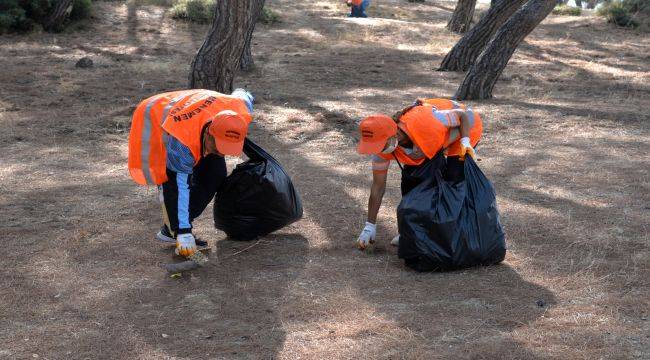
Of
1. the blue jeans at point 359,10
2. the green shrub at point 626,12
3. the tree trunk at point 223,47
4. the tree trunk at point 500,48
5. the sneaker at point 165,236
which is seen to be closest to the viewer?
the sneaker at point 165,236

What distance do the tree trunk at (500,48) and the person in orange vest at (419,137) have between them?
496cm

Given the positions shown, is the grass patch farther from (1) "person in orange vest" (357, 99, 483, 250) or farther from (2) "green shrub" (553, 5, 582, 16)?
(1) "person in orange vest" (357, 99, 483, 250)

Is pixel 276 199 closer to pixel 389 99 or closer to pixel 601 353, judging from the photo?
pixel 601 353

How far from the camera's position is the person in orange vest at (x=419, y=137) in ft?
13.3

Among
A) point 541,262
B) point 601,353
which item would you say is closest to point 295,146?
point 541,262

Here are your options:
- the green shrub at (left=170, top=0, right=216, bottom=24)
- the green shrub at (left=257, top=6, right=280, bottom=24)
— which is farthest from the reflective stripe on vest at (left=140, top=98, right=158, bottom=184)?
the green shrub at (left=257, top=6, right=280, bottom=24)

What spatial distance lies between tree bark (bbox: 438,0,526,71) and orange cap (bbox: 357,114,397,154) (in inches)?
271

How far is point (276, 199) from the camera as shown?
15.0 feet

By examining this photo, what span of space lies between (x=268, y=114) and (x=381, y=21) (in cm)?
749

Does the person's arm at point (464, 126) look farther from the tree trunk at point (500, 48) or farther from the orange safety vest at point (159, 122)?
the tree trunk at point (500, 48)

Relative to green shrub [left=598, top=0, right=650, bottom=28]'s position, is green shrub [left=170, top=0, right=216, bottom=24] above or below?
below

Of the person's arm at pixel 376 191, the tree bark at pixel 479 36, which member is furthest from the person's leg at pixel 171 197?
the tree bark at pixel 479 36

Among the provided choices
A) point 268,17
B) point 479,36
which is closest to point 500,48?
point 479,36

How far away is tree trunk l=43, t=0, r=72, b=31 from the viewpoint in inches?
510
